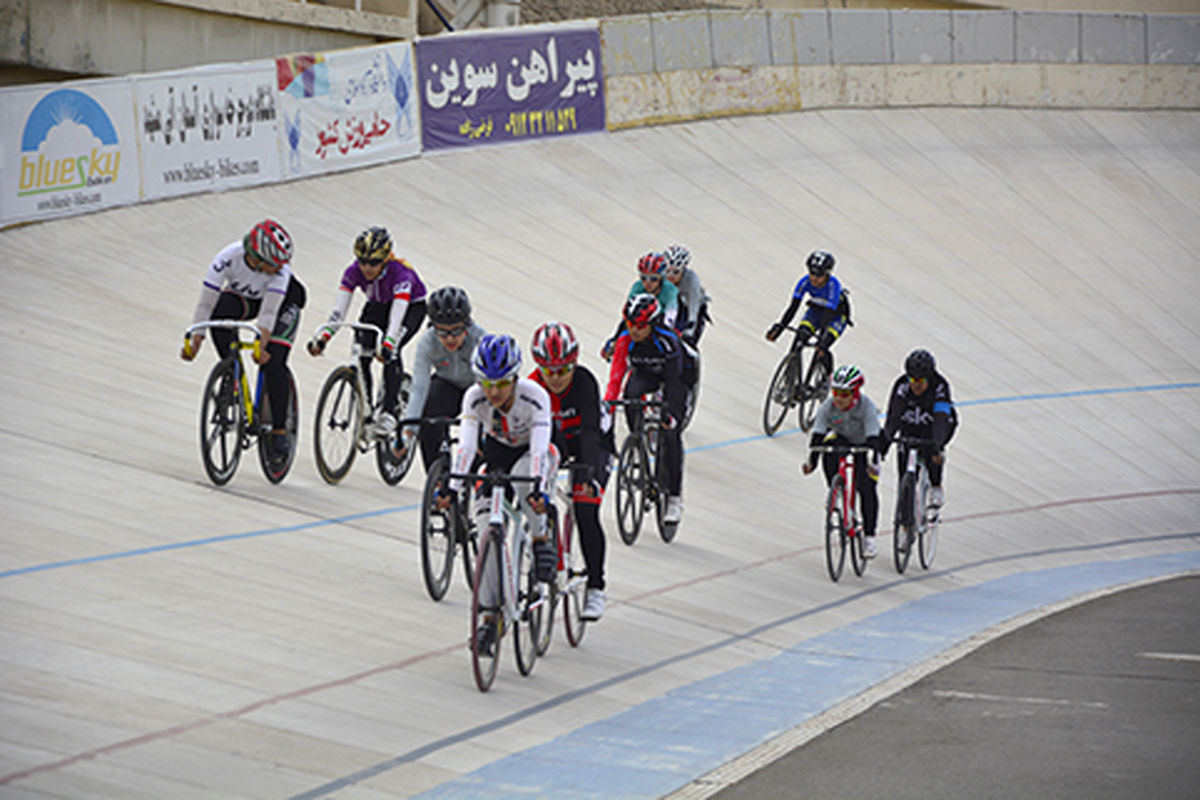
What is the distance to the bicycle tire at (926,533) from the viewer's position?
37.0 ft

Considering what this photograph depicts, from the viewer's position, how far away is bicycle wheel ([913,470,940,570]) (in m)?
11.3

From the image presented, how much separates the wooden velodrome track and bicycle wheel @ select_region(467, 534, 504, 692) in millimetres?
121

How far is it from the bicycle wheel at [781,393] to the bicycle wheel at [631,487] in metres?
4.01

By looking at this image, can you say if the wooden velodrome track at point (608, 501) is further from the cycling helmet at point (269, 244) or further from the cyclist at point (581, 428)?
the cycling helmet at point (269, 244)

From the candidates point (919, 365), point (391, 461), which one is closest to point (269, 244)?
point (391, 461)

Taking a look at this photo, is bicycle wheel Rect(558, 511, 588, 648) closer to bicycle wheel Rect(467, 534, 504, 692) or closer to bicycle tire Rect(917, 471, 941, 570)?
bicycle wheel Rect(467, 534, 504, 692)

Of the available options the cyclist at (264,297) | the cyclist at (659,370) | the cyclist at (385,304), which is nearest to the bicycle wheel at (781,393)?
the cyclist at (659,370)

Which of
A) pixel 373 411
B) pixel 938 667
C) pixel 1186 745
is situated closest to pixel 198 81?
pixel 373 411

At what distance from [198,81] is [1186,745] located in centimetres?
1251

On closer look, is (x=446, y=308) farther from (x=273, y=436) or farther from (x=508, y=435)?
(x=273, y=436)

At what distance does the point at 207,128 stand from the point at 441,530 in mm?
9683

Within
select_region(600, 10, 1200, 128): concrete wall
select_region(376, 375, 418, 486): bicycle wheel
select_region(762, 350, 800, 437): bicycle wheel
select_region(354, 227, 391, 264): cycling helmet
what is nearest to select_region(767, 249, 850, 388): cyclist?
select_region(762, 350, 800, 437): bicycle wheel

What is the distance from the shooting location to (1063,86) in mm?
27109

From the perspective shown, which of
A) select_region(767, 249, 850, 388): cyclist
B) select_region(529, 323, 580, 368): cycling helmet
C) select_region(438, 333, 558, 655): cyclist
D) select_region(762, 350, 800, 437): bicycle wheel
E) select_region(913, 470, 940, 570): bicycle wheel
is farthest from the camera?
select_region(762, 350, 800, 437): bicycle wheel
